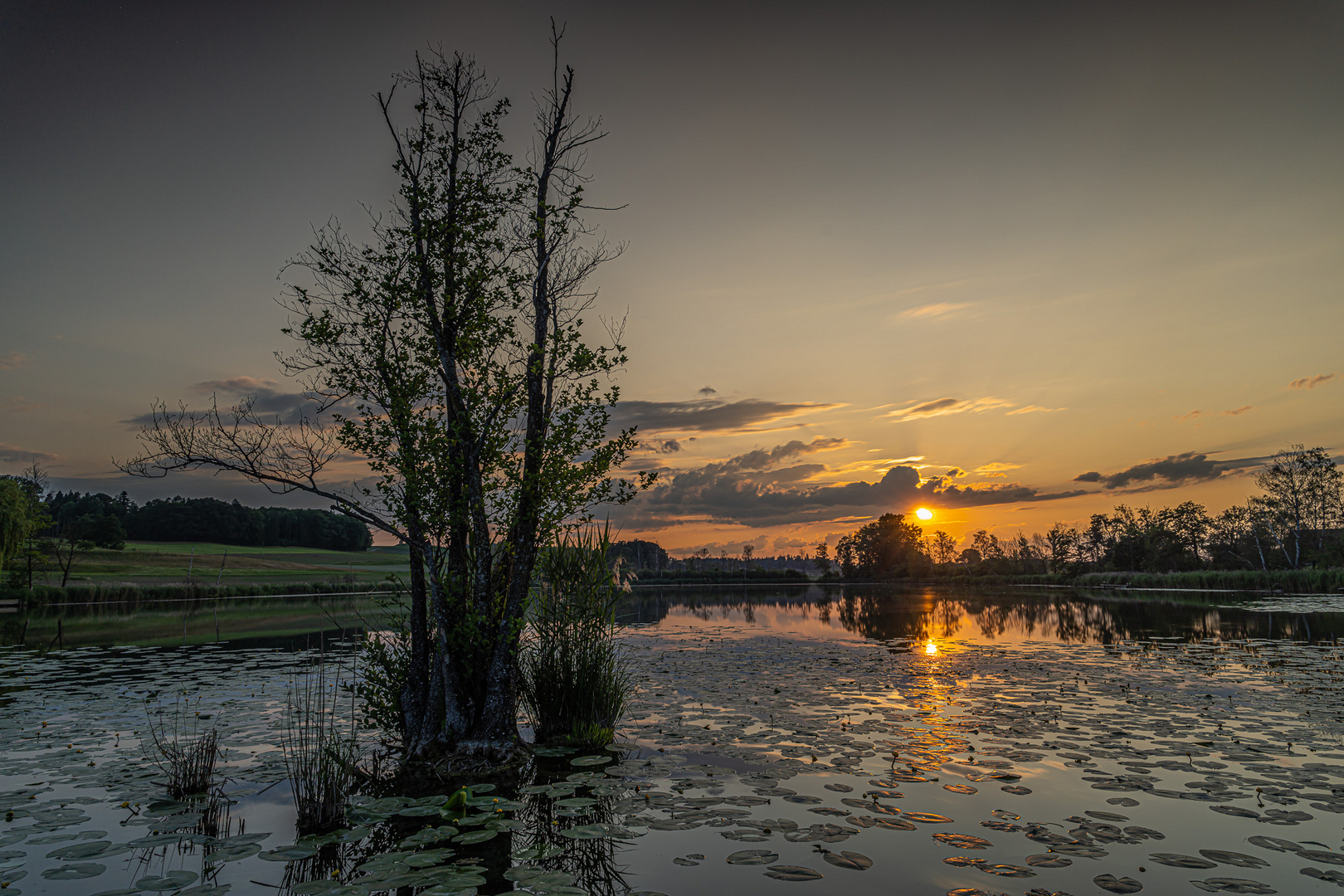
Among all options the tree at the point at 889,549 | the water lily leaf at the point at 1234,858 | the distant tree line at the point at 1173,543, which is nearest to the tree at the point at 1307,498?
the distant tree line at the point at 1173,543

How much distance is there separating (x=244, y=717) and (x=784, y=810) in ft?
32.2

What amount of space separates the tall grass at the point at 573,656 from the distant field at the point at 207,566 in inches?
1427

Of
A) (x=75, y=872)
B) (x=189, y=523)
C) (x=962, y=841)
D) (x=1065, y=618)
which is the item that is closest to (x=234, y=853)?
(x=75, y=872)

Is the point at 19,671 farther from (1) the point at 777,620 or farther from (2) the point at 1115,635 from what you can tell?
(2) the point at 1115,635

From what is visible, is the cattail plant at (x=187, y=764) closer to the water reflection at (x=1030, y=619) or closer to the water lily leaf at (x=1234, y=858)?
the water lily leaf at (x=1234, y=858)

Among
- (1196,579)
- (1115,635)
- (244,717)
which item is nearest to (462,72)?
(244,717)

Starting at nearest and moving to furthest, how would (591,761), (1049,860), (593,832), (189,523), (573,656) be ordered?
1. (1049,860)
2. (593,832)
3. (591,761)
4. (573,656)
5. (189,523)

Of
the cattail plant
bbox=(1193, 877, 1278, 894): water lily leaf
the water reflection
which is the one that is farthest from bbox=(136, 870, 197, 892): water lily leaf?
the water reflection

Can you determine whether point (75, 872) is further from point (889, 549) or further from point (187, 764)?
point (889, 549)

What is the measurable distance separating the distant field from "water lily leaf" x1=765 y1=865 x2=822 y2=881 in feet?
137

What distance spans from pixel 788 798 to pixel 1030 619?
2992cm

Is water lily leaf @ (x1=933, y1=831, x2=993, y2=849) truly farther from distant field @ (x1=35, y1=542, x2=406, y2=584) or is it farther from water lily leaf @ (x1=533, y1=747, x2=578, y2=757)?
distant field @ (x1=35, y1=542, x2=406, y2=584)

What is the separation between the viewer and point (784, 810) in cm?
667

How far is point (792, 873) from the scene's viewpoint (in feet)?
17.3
